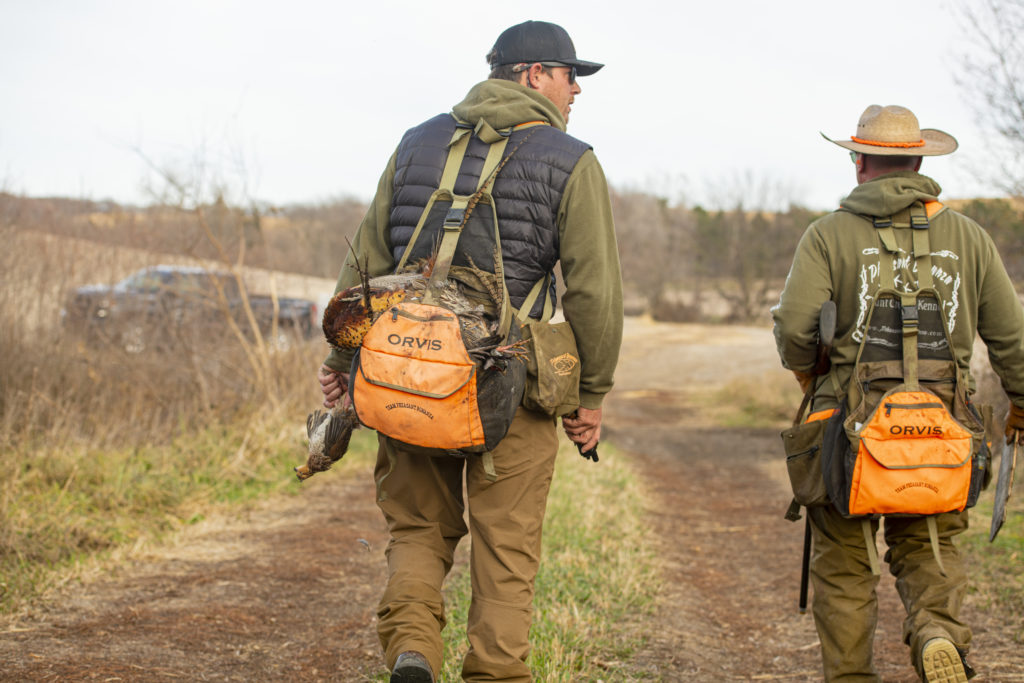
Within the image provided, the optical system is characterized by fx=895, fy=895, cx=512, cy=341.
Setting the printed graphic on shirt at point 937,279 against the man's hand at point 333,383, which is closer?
the man's hand at point 333,383

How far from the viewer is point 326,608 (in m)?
4.51

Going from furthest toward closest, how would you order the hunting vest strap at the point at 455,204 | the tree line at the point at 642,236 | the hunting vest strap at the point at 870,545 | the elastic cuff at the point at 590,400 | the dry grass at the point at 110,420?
the tree line at the point at 642,236 < the dry grass at the point at 110,420 < the hunting vest strap at the point at 870,545 < the elastic cuff at the point at 590,400 < the hunting vest strap at the point at 455,204

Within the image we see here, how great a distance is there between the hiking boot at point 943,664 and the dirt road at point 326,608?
2.22 feet

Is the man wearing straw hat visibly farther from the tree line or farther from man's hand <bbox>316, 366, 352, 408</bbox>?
the tree line

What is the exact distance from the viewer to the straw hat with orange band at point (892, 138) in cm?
333

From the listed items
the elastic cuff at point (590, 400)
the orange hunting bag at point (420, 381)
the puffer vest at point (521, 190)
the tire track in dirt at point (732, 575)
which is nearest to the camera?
the orange hunting bag at point (420, 381)

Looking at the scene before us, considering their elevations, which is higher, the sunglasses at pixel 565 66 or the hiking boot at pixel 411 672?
the sunglasses at pixel 565 66

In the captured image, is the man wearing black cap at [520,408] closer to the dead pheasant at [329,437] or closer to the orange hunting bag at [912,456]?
the dead pheasant at [329,437]

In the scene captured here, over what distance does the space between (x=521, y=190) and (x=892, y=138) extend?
1561 millimetres

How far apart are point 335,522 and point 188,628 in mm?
2367

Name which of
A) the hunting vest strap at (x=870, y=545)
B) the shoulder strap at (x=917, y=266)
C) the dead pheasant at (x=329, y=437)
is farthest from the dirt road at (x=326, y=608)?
the shoulder strap at (x=917, y=266)

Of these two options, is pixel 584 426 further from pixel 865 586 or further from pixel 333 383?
pixel 865 586

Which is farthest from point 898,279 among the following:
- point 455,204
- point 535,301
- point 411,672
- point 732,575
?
point 732,575

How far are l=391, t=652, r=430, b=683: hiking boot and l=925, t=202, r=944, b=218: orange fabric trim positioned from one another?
7.69 feet
